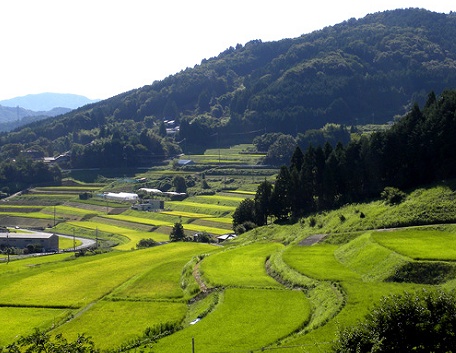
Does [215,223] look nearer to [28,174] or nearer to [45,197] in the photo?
[45,197]

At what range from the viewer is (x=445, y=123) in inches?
2005

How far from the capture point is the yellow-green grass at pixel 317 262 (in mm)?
33625

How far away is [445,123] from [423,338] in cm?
3591

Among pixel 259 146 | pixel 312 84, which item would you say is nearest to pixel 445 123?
pixel 259 146

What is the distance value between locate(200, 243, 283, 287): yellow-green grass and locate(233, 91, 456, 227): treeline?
13.7 meters

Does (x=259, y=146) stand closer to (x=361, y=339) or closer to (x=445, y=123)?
(x=445, y=123)

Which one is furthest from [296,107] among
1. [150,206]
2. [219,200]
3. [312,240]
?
[312,240]

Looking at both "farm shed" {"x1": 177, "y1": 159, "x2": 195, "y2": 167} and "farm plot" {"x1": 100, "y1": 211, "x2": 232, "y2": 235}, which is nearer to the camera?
"farm plot" {"x1": 100, "y1": 211, "x2": 232, "y2": 235}

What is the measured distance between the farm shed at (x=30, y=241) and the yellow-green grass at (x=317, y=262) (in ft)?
132

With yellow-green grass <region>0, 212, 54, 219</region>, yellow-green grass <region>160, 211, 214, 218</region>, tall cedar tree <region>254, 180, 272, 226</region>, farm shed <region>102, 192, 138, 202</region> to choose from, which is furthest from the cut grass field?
farm shed <region>102, 192, 138, 202</region>

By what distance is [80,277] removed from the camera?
4475 cm

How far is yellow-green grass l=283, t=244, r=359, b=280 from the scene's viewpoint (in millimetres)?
33625

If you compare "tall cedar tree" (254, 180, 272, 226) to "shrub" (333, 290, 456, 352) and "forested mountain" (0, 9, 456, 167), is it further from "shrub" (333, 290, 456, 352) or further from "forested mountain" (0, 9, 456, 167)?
"forested mountain" (0, 9, 456, 167)

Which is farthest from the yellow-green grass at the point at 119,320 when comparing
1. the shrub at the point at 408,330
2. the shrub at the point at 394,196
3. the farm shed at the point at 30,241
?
the farm shed at the point at 30,241
